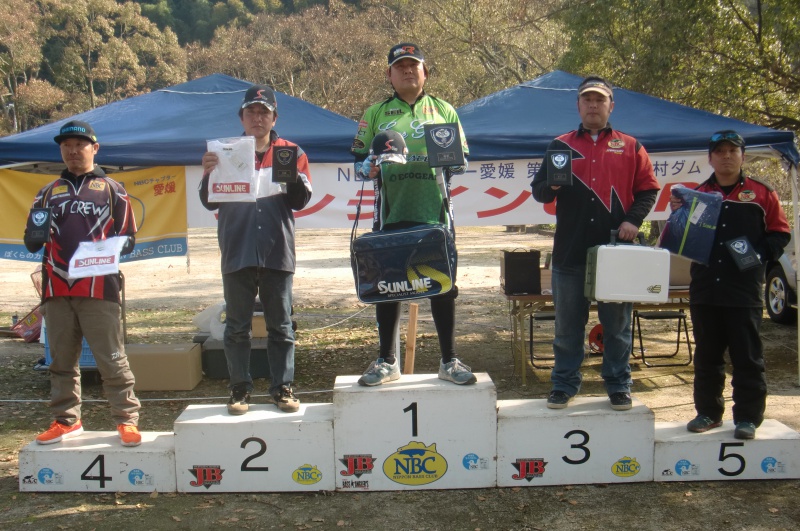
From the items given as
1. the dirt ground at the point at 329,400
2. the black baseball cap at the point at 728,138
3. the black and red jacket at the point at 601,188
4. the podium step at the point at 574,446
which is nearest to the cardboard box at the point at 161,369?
the dirt ground at the point at 329,400

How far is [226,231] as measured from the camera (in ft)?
13.2

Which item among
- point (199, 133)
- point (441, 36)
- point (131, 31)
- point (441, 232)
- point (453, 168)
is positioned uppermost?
point (131, 31)

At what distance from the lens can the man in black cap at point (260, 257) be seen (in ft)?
13.0

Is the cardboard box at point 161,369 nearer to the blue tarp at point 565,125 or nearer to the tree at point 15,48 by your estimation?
the blue tarp at point 565,125

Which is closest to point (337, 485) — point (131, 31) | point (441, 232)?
point (441, 232)

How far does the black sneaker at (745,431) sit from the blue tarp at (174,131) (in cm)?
349

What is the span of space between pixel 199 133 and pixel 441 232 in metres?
3.05

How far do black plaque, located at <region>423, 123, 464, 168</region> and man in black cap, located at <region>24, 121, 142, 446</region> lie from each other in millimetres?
1710

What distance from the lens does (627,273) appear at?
3.78 metres

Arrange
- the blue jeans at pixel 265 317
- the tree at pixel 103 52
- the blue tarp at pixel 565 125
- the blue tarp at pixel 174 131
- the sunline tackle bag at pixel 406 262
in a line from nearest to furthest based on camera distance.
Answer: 1. the sunline tackle bag at pixel 406 262
2. the blue jeans at pixel 265 317
3. the blue tarp at pixel 174 131
4. the blue tarp at pixel 565 125
5. the tree at pixel 103 52

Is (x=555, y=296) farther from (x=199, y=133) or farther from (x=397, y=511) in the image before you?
(x=199, y=133)

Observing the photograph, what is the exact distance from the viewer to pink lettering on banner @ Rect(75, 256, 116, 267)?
3.86m

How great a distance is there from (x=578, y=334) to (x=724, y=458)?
997mm

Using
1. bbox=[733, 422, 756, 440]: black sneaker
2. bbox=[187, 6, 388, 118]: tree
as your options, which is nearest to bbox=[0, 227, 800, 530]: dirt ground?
bbox=[733, 422, 756, 440]: black sneaker
